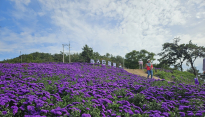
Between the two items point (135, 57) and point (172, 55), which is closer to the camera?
point (172, 55)

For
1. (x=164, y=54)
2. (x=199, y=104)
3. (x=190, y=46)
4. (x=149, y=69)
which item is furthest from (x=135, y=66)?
(x=199, y=104)

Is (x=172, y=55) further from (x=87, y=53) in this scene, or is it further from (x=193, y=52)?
(x=87, y=53)

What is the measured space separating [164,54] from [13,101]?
117 ft

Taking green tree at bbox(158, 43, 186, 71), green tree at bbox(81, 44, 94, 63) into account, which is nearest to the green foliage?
green tree at bbox(158, 43, 186, 71)

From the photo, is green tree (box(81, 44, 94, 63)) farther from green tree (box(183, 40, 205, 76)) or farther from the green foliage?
the green foliage

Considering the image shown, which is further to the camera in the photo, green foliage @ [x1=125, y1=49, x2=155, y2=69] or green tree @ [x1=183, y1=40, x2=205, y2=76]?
green foliage @ [x1=125, y1=49, x2=155, y2=69]

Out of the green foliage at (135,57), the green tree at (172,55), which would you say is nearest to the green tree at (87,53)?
the green tree at (172,55)

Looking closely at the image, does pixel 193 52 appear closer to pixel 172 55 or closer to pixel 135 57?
pixel 172 55

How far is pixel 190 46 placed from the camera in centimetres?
3203

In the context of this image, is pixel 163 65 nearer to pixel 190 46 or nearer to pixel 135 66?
pixel 190 46

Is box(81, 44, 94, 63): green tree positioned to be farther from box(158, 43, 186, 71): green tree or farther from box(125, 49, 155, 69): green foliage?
box(125, 49, 155, 69): green foliage

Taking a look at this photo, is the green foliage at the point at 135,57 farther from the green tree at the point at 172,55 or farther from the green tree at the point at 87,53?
the green tree at the point at 87,53

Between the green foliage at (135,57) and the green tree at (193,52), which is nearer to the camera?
the green tree at (193,52)

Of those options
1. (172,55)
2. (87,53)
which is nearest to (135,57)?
(172,55)
